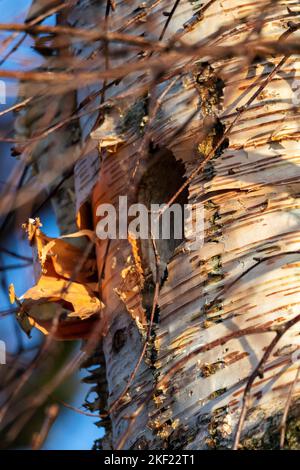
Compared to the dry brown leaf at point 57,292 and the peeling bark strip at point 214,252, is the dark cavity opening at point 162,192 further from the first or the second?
the dry brown leaf at point 57,292

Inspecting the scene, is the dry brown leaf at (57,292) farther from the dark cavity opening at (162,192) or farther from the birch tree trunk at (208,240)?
the dark cavity opening at (162,192)

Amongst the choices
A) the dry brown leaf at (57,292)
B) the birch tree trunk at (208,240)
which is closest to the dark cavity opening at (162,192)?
the birch tree trunk at (208,240)

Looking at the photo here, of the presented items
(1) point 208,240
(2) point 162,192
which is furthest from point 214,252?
(2) point 162,192

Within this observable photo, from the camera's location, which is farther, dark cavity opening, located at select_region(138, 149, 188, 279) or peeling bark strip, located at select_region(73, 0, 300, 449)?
dark cavity opening, located at select_region(138, 149, 188, 279)

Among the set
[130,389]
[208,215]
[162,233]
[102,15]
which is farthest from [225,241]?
[102,15]

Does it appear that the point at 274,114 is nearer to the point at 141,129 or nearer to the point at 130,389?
the point at 141,129

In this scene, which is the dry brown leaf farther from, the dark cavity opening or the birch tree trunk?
the dark cavity opening

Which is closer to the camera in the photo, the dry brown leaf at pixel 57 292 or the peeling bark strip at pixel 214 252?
the peeling bark strip at pixel 214 252

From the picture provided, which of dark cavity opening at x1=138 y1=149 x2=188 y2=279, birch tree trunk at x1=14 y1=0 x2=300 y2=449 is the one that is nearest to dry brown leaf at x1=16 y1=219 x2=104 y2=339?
birch tree trunk at x1=14 y1=0 x2=300 y2=449

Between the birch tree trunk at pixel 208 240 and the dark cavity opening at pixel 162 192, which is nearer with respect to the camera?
the birch tree trunk at pixel 208 240
